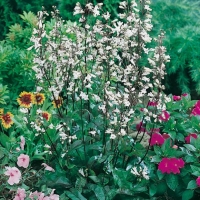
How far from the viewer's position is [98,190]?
131 inches

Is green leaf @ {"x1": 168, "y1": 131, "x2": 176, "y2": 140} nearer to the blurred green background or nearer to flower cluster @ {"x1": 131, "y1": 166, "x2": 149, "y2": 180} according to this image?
flower cluster @ {"x1": 131, "y1": 166, "x2": 149, "y2": 180}

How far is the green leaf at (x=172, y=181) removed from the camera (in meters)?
3.33

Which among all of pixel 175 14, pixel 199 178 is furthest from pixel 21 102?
pixel 175 14

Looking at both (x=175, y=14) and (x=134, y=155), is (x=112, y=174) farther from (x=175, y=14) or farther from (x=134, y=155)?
(x=175, y=14)

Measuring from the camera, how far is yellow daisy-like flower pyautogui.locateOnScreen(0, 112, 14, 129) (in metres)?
4.07

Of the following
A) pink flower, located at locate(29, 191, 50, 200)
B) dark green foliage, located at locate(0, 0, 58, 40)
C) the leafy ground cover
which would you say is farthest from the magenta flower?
dark green foliage, located at locate(0, 0, 58, 40)

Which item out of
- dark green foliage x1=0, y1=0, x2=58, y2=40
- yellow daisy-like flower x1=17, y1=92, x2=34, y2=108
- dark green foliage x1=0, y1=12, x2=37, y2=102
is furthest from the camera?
dark green foliage x1=0, y1=0, x2=58, y2=40

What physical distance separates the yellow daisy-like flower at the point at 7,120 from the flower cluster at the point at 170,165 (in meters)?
1.42

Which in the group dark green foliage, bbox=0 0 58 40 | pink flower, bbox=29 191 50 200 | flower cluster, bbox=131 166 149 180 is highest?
dark green foliage, bbox=0 0 58 40

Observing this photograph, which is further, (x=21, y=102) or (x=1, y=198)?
(x=21, y=102)

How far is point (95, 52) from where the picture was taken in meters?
3.38

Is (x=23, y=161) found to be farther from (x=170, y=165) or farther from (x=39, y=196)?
(x=170, y=165)

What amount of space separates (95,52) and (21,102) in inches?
38.6

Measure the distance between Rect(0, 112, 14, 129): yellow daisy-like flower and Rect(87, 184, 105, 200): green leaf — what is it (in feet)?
3.43
